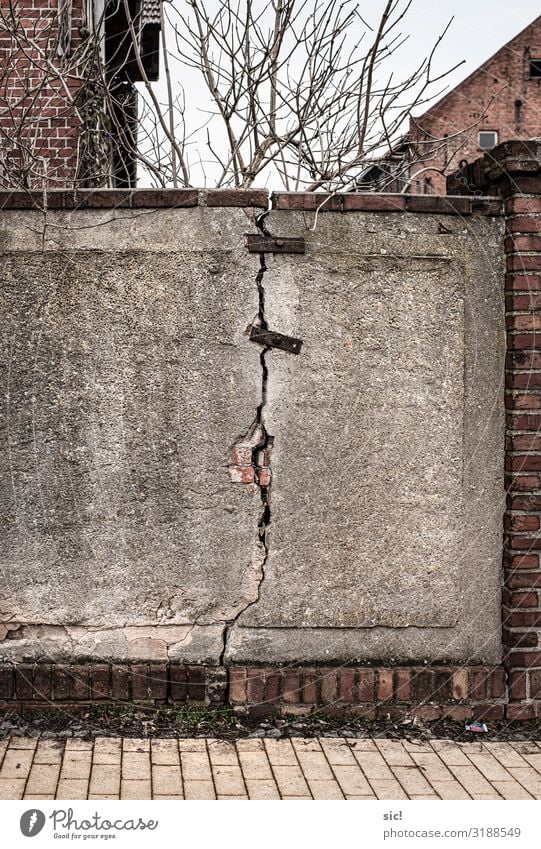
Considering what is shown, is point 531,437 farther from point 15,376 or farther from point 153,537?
point 15,376

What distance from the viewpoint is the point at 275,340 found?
423 cm

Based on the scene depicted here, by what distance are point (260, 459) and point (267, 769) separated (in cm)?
136

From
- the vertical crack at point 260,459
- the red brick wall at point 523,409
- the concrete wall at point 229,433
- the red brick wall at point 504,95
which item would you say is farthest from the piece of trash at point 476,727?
the red brick wall at point 504,95

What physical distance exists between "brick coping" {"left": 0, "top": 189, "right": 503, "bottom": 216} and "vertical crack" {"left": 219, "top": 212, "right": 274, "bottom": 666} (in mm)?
141

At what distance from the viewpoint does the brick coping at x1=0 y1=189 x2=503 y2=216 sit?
4.20 meters

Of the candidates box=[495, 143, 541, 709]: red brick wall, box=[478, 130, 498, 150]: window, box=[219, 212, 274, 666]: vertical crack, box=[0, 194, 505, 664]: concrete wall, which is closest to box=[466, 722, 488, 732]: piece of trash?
box=[495, 143, 541, 709]: red brick wall

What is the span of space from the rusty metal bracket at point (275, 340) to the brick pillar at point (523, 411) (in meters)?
1.02

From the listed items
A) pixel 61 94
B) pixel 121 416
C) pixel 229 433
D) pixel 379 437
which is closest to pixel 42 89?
pixel 61 94

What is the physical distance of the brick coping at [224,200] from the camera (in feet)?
13.8

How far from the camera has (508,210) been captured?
4324 millimetres

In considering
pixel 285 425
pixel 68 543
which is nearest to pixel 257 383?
pixel 285 425

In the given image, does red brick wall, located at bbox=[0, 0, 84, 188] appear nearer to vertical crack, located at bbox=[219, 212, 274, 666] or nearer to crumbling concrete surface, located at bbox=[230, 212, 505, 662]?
vertical crack, located at bbox=[219, 212, 274, 666]

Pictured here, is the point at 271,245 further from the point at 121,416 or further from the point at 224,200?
the point at 121,416

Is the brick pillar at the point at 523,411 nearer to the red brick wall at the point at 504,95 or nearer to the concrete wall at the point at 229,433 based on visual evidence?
the concrete wall at the point at 229,433
